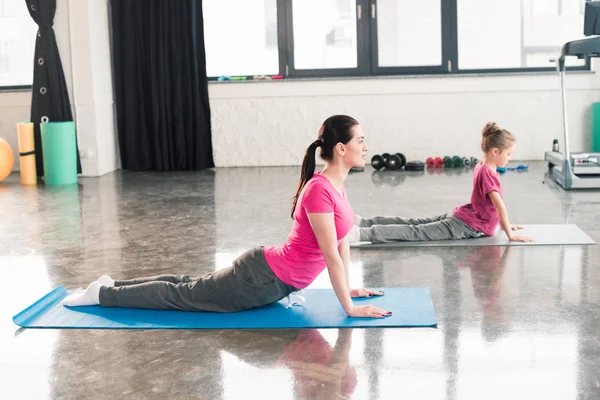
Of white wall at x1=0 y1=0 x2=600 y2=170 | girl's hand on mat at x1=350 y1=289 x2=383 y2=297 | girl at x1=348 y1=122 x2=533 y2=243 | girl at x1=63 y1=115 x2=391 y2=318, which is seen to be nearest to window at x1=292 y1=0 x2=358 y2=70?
white wall at x1=0 y1=0 x2=600 y2=170

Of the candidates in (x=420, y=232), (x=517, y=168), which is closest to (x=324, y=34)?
(x=517, y=168)

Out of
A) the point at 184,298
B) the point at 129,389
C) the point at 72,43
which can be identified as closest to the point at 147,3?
the point at 72,43

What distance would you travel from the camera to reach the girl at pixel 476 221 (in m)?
4.38

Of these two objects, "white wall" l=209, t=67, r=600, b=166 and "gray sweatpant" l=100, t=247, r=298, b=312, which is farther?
"white wall" l=209, t=67, r=600, b=166

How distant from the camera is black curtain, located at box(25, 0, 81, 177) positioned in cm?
775

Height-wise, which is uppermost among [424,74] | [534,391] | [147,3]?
[147,3]

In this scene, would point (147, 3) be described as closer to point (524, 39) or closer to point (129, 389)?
point (524, 39)

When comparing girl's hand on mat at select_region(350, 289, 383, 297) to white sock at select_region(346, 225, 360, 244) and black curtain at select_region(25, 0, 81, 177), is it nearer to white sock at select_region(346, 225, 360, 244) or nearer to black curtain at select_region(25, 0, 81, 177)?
white sock at select_region(346, 225, 360, 244)

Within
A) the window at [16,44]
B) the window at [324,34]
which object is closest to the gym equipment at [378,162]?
the window at [324,34]

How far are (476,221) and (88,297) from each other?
2.25 metres

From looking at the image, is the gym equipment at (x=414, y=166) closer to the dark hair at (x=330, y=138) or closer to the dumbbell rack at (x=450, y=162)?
the dumbbell rack at (x=450, y=162)

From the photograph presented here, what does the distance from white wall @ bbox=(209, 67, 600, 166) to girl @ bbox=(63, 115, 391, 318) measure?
533cm

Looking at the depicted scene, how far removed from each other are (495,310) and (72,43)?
5850mm

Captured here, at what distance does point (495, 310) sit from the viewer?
3242 mm
